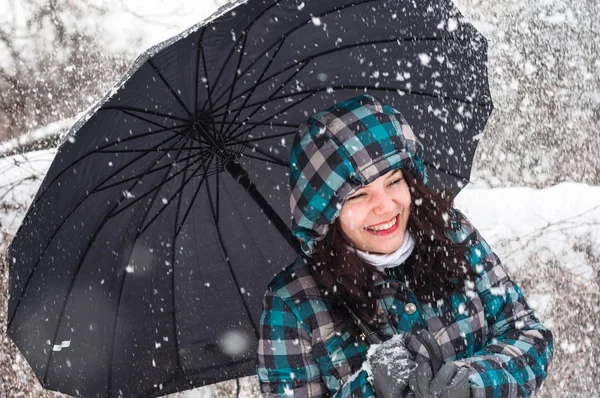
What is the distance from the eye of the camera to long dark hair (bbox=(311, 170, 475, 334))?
190 centimetres

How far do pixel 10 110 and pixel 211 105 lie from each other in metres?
5.73

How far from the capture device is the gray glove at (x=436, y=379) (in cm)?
151

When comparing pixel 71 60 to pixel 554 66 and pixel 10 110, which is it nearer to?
pixel 10 110

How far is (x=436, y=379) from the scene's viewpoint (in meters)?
1.50

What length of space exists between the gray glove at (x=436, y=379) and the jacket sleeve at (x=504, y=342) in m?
0.09

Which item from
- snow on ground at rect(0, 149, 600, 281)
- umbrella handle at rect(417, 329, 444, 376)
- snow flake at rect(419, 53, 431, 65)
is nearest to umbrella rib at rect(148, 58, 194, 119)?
snow flake at rect(419, 53, 431, 65)

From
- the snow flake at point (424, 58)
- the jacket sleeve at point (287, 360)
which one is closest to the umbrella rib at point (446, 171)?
the snow flake at point (424, 58)

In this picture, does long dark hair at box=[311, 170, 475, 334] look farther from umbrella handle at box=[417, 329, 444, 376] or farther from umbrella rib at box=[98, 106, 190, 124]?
umbrella rib at box=[98, 106, 190, 124]

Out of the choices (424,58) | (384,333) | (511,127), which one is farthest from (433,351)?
(511,127)

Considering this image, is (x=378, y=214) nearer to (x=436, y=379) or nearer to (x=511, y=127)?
(x=436, y=379)

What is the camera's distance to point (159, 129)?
200 cm

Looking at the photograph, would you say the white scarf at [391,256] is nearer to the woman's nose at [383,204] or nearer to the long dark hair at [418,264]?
the long dark hair at [418,264]

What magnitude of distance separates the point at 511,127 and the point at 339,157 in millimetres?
5362

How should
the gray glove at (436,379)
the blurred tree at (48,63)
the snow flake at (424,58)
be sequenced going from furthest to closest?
the blurred tree at (48,63), the snow flake at (424,58), the gray glove at (436,379)
